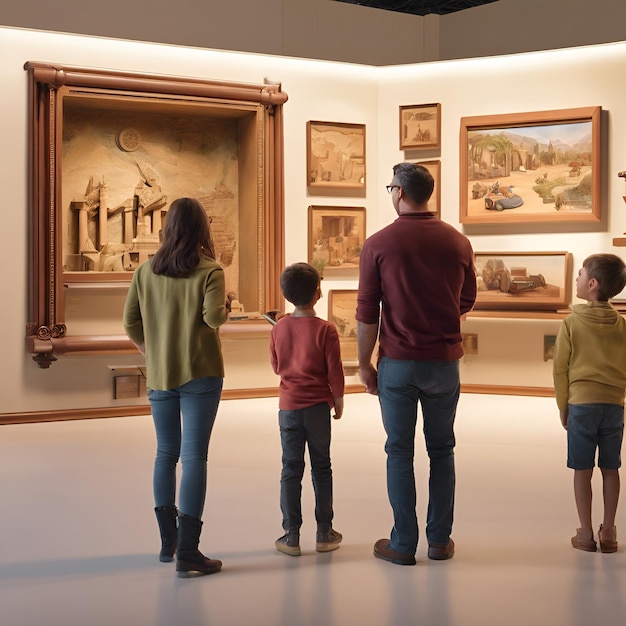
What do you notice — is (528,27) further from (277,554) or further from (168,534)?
(168,534)

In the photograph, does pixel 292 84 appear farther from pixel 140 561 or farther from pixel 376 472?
pixel 140 561

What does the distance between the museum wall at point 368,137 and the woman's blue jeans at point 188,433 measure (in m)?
5.24

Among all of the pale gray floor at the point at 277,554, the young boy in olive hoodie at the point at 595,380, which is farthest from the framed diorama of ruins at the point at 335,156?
the young boy in olive hoodie at the point at 595,380

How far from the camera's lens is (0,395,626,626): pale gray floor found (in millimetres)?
4098

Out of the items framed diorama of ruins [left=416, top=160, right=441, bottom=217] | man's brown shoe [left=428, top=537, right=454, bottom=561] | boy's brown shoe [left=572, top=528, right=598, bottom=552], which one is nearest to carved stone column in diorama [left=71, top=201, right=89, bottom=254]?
framed diorama of ruins [left=416, top=160, right=441, bottom=217]

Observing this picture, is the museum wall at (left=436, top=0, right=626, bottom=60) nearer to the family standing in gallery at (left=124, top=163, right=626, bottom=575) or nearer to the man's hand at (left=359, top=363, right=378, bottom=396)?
the family standing in gallery at (left=124, top=163, right=626, bottom=575)

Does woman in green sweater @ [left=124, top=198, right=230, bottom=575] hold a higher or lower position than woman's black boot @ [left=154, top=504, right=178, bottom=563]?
higher

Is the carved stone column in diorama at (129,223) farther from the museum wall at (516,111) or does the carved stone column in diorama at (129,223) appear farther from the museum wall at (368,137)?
the museum wall at (516,111)

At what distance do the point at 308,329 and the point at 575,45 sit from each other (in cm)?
699

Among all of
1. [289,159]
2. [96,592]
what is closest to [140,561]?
[96,592]

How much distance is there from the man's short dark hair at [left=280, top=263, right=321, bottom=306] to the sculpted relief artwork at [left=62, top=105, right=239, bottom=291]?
5538 millimetres

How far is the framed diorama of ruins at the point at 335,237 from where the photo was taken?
10.9m

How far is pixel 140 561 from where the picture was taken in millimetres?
4820

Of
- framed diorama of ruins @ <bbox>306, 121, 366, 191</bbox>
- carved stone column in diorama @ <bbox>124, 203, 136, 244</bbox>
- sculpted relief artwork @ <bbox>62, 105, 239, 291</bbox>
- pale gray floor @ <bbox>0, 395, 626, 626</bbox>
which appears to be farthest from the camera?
framed diorama of ruins @ <bbox>306, 121, 366, 191</bbox>
